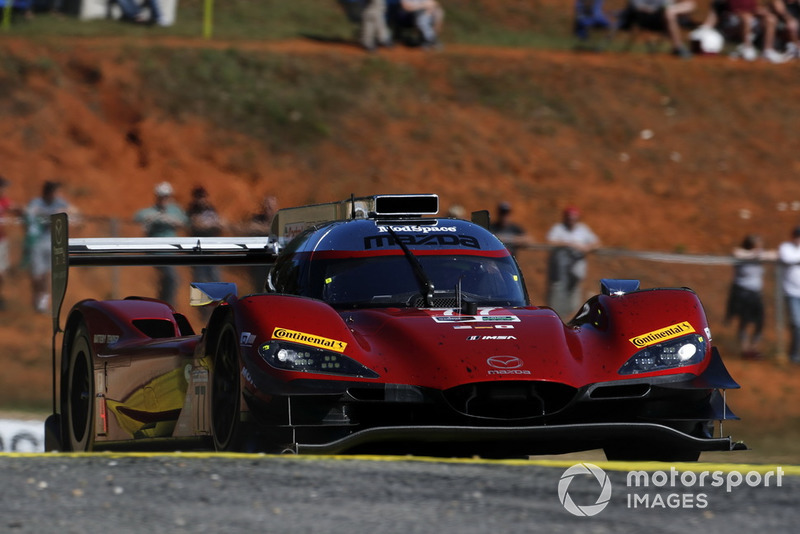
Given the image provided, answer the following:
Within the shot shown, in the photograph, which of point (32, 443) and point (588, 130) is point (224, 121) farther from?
point (32, 443)

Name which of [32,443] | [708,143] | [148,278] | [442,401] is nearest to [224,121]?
[708,143]

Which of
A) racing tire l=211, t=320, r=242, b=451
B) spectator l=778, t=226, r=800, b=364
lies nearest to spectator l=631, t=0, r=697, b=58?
spectator l=778, t=226, r=800, b=364

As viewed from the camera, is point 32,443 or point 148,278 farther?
point 148,278

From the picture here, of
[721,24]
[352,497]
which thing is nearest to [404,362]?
[352,497]

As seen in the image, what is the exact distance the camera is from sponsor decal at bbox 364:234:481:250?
821 cm

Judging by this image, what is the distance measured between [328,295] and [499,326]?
48.6 inches

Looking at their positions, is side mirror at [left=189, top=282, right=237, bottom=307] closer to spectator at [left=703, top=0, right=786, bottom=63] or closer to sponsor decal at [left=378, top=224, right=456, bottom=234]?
sponsor decal at [left=378, top=224, right=456, bottom=234]

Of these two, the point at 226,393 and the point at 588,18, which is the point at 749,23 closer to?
the point at 588,18

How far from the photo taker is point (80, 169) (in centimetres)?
2356

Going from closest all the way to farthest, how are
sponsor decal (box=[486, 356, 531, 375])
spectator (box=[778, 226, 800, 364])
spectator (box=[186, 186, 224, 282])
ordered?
sponsor decal (box=[486, 356, 531, 375]) → spectator (box=[778, 226, 800, 364]) → spectator (box=[186, 186, 224, 282])

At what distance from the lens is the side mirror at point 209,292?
7645 mm

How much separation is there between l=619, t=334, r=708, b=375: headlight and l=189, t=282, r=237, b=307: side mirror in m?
2.22

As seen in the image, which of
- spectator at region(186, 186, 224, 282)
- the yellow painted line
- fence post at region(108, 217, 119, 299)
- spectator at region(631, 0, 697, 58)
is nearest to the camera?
the yellow painted line

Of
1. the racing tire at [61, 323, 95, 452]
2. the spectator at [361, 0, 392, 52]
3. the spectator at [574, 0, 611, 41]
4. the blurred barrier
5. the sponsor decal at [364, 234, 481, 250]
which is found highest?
the spectator at [574, 0, 611, 41]
